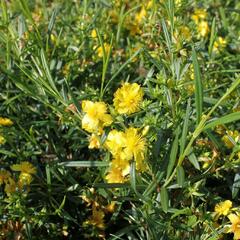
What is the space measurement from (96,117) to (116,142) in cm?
8

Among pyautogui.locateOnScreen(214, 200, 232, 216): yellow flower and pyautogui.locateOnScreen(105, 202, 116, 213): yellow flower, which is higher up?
pyautogui.locateOnScreen(214, 200, 232, 216): yellow flower

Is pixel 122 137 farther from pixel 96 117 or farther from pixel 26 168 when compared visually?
pixel 26 168

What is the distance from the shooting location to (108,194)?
152 cm

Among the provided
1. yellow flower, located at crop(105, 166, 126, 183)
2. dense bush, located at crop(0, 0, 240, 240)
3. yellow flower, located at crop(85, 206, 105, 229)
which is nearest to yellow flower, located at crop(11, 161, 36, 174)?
dense bush, located at crop(0, 0, 240, 240)

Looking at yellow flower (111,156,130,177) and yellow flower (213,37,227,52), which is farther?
yellow flower (213,37,227,52)

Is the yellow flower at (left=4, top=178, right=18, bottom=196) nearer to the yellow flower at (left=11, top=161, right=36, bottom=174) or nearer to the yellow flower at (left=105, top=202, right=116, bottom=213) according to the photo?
the yellow flower at (left=11, top=161, right=36, bottom=174)

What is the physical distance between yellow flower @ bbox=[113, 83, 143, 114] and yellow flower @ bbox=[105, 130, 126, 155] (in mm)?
62

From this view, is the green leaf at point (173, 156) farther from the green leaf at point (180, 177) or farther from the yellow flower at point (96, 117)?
the yellow flower at point (96, 117)

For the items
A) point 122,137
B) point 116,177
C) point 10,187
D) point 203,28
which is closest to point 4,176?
point 10,187

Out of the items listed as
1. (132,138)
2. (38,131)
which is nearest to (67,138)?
(38,131)

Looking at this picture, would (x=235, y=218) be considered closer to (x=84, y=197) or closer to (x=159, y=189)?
(x=159, y=189)

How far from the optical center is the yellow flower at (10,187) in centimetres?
152

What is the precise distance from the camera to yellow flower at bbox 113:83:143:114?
3.98 ft

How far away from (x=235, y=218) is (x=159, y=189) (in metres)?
0.23
